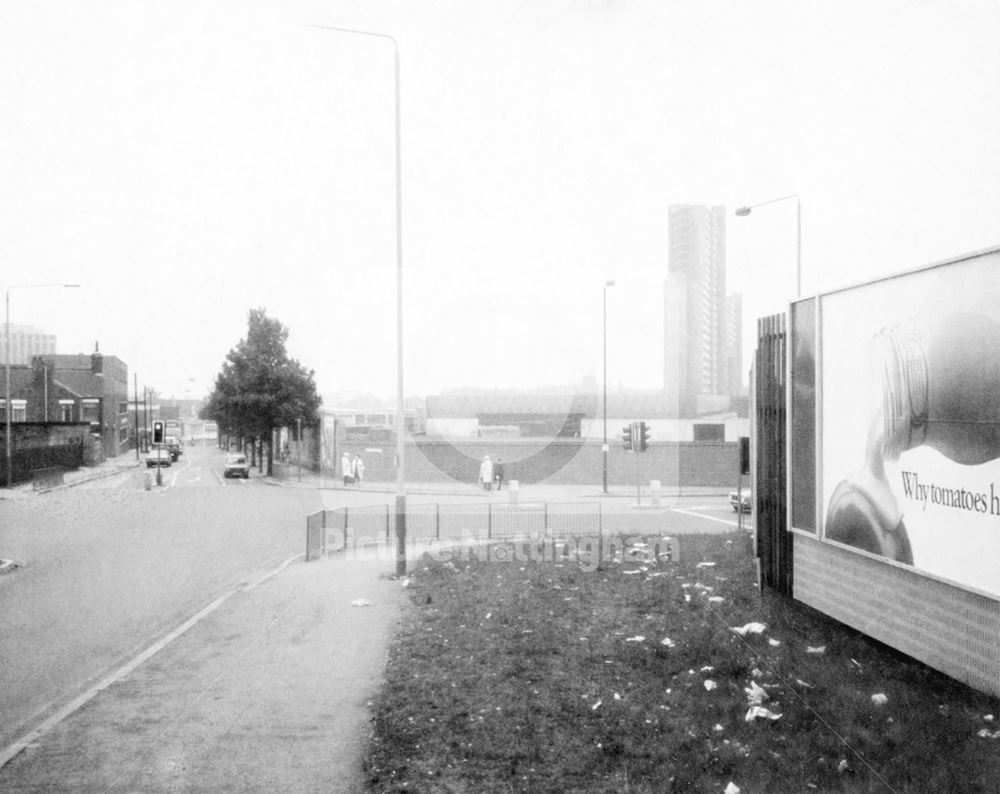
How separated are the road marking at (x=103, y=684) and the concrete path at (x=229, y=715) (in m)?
0.02

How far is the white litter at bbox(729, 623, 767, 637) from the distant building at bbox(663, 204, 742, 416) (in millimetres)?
93108

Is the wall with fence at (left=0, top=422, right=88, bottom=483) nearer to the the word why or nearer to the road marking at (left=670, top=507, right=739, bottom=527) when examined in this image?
the road marking at (left=670, top=507, right=739, bottom=527)

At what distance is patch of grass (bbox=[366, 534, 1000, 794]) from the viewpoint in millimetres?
4719

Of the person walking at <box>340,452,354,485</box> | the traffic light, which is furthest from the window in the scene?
the traffic light

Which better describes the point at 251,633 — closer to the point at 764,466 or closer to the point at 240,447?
the point at 764,466

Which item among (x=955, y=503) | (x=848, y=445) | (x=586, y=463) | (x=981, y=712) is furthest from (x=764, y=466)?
(x=586, y=463)

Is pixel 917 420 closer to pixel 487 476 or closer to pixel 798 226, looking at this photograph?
pixel 798 226

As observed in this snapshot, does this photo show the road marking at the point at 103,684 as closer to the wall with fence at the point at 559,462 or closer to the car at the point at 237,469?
the wall with fence at the point at 559,462

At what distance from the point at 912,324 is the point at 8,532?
20.5 metres

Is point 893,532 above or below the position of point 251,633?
above

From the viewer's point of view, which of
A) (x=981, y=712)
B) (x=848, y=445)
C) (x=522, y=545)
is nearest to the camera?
(x=981, y=712)

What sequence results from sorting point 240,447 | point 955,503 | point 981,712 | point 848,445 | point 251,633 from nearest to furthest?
point 981,712, point 955,503, point 848,445, point 251,633, point 240,447

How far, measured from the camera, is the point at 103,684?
7102mm

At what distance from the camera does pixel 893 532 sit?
21.6 ft
